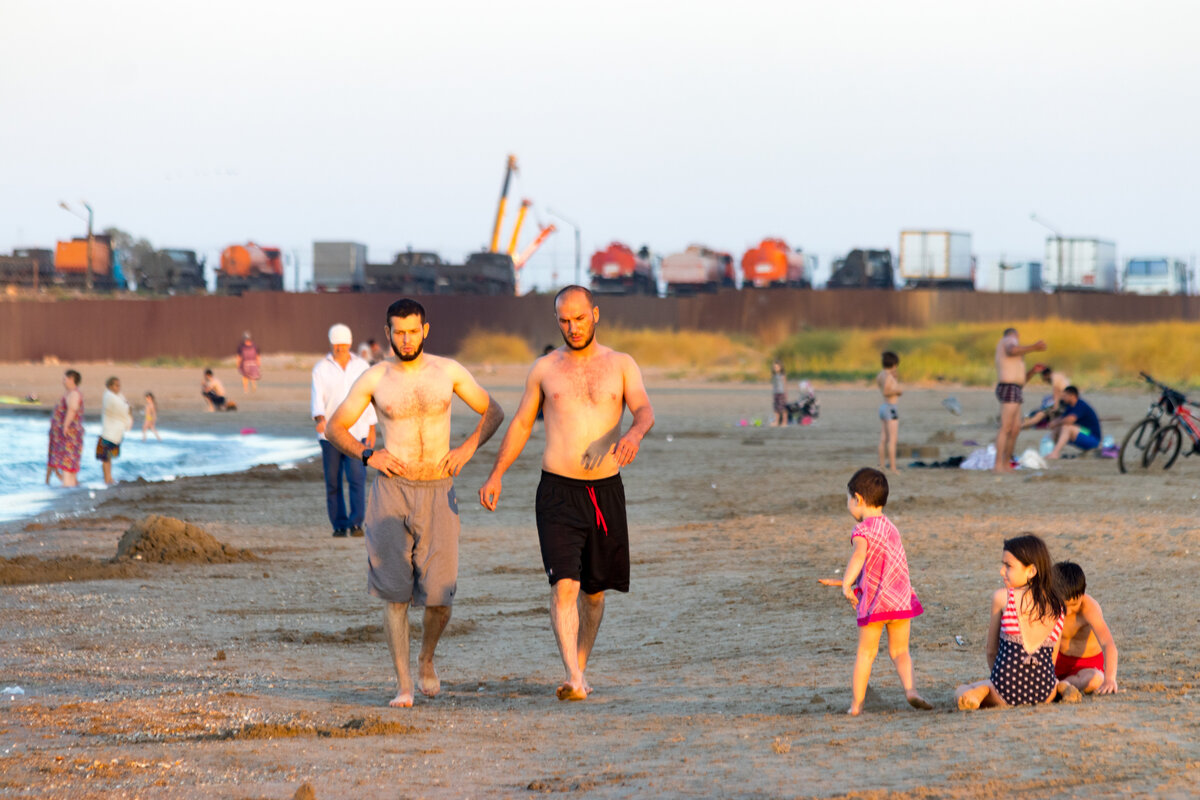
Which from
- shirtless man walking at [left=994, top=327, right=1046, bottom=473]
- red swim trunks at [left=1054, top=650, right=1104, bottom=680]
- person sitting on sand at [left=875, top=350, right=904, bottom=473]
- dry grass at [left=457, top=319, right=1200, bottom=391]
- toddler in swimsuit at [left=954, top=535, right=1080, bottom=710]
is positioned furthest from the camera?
dry grass at [left=457, top=319, right=1200, bottom=391]

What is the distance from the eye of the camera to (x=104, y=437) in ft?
58.9

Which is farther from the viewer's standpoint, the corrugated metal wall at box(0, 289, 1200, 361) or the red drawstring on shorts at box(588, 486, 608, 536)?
the corrugated metal wall at box(0, 289, 1200, 361)

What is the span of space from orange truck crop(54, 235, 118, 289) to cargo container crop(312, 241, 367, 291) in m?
8.35

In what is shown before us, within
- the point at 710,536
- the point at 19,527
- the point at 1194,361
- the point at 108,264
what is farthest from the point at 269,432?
the point at 108,264

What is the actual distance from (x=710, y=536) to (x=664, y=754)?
275 inches

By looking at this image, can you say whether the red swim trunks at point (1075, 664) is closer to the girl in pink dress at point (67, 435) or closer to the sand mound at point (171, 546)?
the sand mound at point (171, 546)

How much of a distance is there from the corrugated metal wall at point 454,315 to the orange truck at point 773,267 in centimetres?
217

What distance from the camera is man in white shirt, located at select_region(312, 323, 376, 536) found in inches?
424

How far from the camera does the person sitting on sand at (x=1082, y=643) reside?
5520 mm

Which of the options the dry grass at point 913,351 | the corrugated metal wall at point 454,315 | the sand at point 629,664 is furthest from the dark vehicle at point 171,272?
the sand at point 629,664

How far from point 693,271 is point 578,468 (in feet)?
167

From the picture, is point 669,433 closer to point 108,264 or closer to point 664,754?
point 664,754

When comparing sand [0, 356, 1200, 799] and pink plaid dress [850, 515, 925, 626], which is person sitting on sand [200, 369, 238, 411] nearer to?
sand [0, 356, 1200, 799]

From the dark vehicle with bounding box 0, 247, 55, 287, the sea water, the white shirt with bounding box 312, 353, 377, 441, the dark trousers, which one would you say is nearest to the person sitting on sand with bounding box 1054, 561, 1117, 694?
the white shirt with bounding box 312, 353, 377, 441
